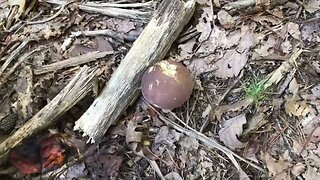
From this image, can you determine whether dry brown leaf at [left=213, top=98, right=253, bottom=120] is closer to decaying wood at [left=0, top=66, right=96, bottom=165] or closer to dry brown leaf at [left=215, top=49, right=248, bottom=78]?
dry brown leaf at [left=215, top=49, right=248, bottom=78]

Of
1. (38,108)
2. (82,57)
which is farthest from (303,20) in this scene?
(38,108)

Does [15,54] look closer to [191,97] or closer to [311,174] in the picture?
[191,97]

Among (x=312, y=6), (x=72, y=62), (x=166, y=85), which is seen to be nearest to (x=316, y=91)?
(x=312, y=6)

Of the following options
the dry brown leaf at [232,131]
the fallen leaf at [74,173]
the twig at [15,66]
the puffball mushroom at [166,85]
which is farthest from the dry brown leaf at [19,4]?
the dry brown leaf at [232,131]

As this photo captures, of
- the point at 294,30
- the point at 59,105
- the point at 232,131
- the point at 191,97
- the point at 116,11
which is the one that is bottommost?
the point at 232,131

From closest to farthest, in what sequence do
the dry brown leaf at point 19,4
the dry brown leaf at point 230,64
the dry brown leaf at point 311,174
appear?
the dry brown leaf at point 311,174, the dry brown leaf at point 230,64, the dry brown leaf at point 19,4

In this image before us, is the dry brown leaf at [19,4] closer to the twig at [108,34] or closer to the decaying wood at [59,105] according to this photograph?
the twig at [108,34]
